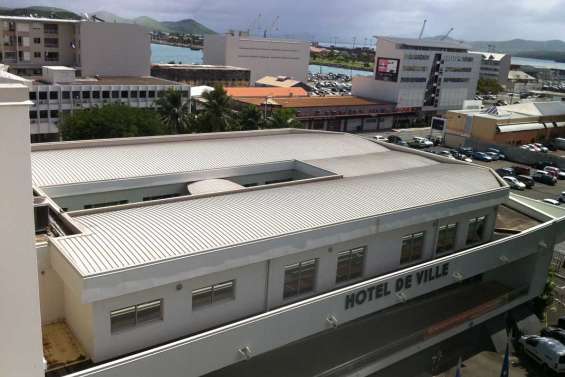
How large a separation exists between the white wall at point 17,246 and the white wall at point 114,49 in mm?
81999

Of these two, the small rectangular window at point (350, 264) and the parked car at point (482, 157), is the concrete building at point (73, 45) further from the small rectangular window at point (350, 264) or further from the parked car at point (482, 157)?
the small rectangular window at point (350, 264)

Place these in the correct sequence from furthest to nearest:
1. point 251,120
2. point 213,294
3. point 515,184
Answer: point 515,184 → point 251,120 → point 213,294

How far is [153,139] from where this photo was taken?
30.8 metres

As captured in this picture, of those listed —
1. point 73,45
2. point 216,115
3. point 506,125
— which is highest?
point 73,45

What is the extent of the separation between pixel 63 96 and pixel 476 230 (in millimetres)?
55761

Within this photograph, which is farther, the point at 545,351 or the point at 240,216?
the point at 545,351

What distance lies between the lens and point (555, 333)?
2720 centimetres

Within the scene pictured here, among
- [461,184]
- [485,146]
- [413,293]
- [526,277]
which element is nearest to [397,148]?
[461,184]

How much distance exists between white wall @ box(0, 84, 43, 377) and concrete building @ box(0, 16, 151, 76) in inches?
3208

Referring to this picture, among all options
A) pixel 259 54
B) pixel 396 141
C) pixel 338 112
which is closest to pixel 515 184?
pixel 396 141

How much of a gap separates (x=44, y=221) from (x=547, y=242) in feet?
83.4

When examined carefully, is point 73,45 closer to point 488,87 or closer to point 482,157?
point 482,157

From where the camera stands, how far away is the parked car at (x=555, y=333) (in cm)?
2683

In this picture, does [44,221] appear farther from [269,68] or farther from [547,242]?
[269,68]
